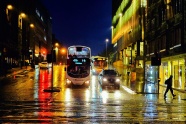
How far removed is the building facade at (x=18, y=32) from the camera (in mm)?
77562

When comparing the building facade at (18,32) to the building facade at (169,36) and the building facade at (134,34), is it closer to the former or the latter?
the building facade at (134,34)

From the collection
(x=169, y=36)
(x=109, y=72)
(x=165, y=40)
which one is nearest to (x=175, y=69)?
(x=169, y=36)

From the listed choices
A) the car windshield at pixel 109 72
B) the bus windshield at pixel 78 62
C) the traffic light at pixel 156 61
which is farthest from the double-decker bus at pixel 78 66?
the traffic light at pixel 156 61

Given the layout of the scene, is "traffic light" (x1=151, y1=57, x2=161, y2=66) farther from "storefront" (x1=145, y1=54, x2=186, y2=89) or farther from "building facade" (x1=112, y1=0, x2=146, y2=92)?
"building facade" (x1=112, y1=0, x2=146, y2=92)

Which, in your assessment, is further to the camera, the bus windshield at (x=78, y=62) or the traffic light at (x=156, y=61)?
the bus windshield at (x=78, y=62)

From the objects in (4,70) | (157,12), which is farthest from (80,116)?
(4,70)

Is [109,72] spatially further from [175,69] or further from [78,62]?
[175,69]

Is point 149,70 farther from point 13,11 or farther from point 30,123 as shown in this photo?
point 13,11

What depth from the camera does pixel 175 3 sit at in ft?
120

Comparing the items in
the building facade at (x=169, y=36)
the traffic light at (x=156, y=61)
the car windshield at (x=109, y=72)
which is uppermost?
the building facade at (x=169, y=36)

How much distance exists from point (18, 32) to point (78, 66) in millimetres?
60593

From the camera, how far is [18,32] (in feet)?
319

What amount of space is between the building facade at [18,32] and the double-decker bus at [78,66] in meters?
22.8

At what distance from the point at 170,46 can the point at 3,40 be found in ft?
153
